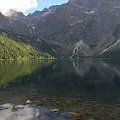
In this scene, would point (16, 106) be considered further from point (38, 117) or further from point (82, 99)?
point (82, 99)

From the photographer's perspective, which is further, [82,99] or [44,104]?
[82,99]

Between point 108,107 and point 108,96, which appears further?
point 108,96

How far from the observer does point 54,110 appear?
7525cm

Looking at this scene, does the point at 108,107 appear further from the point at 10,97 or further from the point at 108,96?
the point at 10,97

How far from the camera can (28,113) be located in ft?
236

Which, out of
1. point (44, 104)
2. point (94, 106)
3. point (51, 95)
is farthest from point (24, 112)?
point (51, 95)

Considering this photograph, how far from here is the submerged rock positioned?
67875mm

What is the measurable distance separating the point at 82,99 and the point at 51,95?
13.5m

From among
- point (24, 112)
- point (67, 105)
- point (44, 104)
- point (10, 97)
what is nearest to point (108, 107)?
point (67, 105)

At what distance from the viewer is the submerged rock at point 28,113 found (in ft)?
223

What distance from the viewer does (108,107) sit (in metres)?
81.9

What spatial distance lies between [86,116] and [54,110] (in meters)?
→ 8.84

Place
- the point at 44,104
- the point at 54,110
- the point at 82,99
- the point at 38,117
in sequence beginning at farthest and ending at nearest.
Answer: the point at 82,99 < the point at 44,104 < the point at 54,110 < the point at 38,117

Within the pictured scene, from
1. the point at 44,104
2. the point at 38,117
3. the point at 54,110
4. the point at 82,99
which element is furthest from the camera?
the point at 82,99
